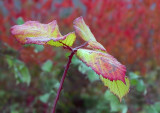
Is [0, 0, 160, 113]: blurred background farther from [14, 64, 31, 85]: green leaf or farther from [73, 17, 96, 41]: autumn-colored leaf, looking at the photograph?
[73, 17, 96, 41]: autumn-colored leaf

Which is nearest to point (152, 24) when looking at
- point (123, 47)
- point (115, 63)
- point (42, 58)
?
point (123, 47)

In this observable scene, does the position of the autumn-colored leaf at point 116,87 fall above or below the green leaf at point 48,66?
below

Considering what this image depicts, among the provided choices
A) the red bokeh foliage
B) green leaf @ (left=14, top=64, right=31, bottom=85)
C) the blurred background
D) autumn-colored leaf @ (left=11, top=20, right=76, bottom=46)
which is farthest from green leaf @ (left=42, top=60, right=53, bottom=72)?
the red bokeh foliage

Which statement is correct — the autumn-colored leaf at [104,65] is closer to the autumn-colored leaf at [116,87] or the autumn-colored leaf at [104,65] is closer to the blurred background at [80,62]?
the autumn-colored leaf at [116,87]

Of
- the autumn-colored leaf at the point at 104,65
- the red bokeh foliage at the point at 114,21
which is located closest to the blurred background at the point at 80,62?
the red bokeh foliage at the point at 114,21

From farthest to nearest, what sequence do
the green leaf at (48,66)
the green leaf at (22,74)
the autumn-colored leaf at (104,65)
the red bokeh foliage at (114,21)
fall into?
the red bokeh foliage at (114,21)
the green leaf at (48,66)
the green leaf at (22,74)
the autumn-colored leaf at (104,65)

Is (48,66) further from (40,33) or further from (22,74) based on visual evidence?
(40,33)

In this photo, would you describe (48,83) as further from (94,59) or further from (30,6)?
(30,6)

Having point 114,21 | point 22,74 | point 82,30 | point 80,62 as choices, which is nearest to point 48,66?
point 22,74
